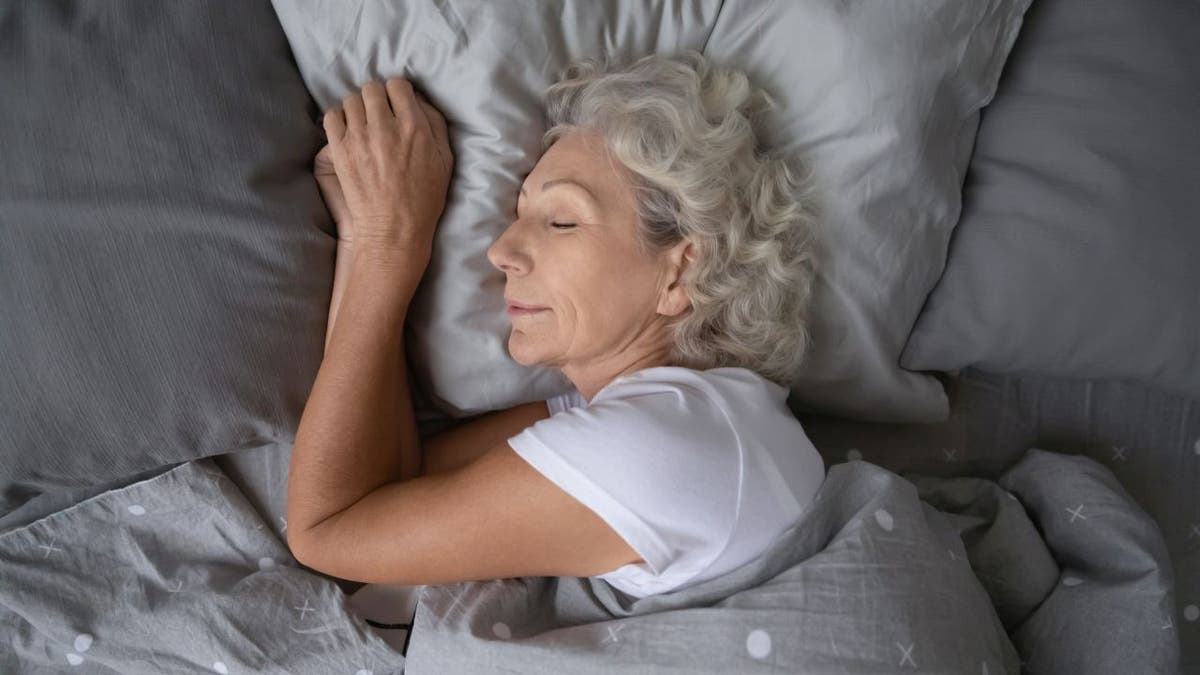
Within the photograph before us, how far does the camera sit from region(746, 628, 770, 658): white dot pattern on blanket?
1.14 metres

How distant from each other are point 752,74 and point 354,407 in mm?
825

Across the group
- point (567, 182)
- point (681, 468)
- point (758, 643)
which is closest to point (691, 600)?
point (758, 643)

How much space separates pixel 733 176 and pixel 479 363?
50cm

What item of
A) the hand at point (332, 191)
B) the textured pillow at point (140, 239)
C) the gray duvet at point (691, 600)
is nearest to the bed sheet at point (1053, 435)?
the gray duvet at point (691, 600)

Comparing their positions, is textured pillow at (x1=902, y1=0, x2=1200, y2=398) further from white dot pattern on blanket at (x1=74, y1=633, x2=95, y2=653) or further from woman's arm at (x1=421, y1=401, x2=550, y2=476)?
white dot pattern on blanket at (x1=74, y1=633, x2=95, y2=653)

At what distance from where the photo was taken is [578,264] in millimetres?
1258

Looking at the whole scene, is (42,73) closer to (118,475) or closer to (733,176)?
(118,475)

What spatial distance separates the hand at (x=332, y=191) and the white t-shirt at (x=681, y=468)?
471mm

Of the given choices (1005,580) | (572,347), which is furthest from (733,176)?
(1005,580)

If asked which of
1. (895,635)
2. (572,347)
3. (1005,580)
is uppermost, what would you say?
(572,347)

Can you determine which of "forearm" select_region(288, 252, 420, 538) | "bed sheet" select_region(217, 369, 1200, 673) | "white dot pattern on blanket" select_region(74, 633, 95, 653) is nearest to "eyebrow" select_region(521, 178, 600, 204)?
"forearm" select_region(288, 252, 420, 538)

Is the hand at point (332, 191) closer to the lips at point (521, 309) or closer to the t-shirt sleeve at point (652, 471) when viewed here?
the lips at point (521, 309)

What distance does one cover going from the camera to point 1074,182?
1.44 meters

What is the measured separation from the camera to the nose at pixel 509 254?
4.22 ft
